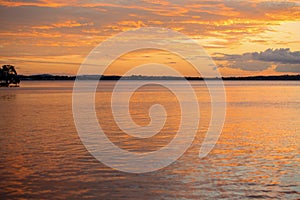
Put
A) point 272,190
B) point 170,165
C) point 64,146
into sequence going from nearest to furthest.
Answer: point 272,190 < point 170,165 < point 64,146

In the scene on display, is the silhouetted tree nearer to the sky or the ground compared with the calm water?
nearer to the sky

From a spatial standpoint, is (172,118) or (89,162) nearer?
(89,162)

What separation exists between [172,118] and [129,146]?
17141 millimetres

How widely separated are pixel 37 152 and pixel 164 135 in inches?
402

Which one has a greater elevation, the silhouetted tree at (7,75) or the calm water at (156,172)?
the silhouetted tree at (7,75)

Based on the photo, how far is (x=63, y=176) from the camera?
60.0ft

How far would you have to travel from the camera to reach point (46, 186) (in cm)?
1681

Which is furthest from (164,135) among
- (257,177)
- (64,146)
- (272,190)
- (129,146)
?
(272,190)

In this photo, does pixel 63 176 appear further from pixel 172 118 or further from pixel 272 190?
pixel 172 118

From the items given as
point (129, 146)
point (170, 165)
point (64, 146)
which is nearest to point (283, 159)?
point (170, 165)

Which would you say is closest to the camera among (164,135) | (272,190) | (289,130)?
(272,190)

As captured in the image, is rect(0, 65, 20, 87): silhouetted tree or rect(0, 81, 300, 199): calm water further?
rect(0, 65, 20, 87): silhouetted tree

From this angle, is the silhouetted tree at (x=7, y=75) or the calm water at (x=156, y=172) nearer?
the calm water at (x=156, y=172)

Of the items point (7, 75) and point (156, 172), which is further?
point (7, 75)
